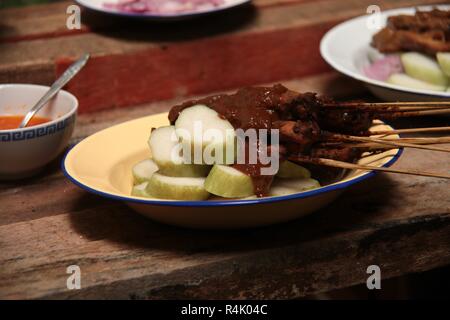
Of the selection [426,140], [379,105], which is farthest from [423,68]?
[426,140]

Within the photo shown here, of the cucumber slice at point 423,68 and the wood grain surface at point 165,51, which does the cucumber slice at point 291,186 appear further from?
the wood grain surface at point 165,51

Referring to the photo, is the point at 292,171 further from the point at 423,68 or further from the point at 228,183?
the point at 423,68

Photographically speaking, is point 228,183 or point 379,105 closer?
point 228,183

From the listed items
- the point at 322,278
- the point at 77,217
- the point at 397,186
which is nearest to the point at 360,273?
the point at 322,278

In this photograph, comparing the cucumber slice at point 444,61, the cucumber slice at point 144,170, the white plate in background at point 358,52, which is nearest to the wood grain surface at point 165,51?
the white plate in background at point 358,52

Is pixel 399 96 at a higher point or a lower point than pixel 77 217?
higher

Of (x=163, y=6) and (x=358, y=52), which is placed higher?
(x=163, y=6)
